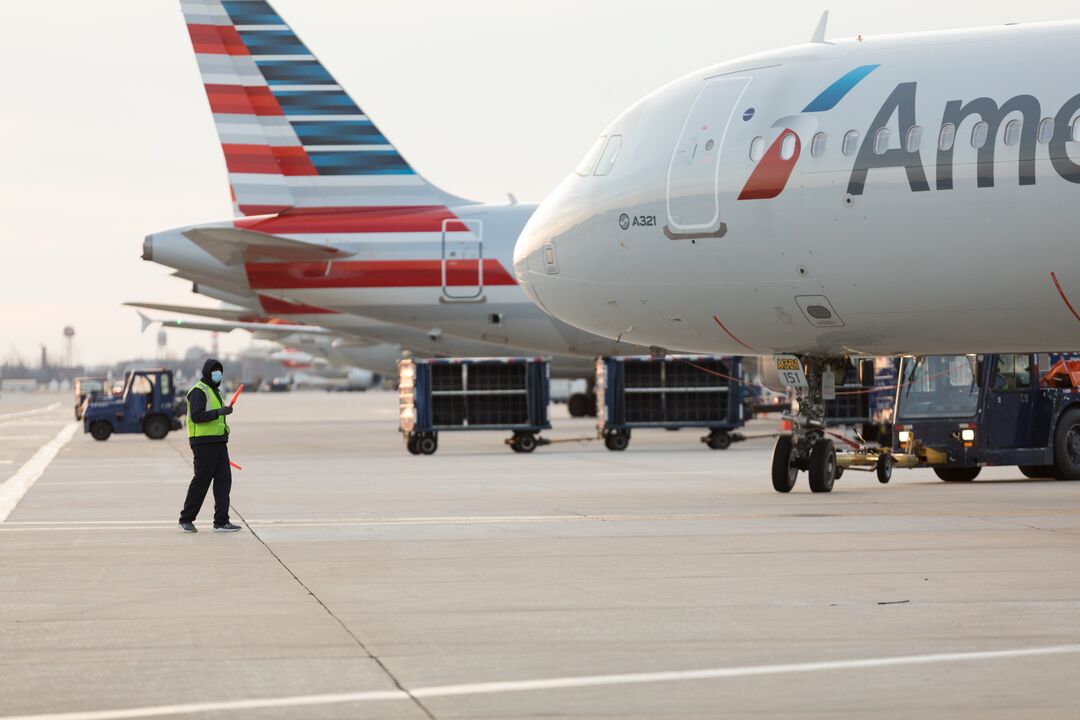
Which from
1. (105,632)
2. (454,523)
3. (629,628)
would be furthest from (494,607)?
(454,523)

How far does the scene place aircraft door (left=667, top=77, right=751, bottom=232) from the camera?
18.0 meters

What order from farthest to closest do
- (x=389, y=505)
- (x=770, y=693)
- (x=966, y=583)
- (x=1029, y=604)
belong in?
(x=389, y=505), (x=966, y=583), (x=1029, y=604), (x=770, y=693)

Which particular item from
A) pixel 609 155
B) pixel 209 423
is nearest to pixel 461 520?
pixel 209 423

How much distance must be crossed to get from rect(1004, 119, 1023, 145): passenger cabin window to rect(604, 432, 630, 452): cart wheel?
61.0 ft

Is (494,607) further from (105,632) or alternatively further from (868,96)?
(868,96)

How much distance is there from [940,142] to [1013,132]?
2.47 ft

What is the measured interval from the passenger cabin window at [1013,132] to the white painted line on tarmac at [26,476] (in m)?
11.4

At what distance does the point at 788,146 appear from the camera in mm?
17453

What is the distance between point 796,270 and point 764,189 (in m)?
0.96

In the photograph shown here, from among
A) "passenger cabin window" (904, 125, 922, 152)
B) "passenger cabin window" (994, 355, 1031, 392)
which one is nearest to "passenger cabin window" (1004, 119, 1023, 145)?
"passenger cabin window" (904, 125, 922, 152)

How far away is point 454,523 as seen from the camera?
16969mm

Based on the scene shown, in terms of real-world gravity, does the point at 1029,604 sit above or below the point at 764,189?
below

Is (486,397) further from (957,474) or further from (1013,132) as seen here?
(1013,132)

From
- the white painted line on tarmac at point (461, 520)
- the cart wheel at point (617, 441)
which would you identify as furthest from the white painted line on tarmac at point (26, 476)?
the cart wheel at point (617, 441)
